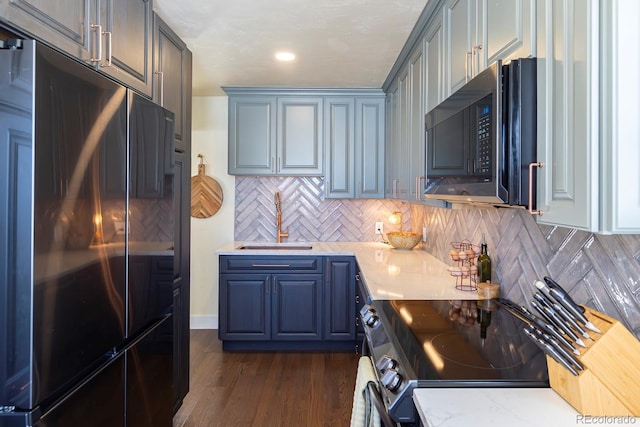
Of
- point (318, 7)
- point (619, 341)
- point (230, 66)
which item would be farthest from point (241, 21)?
point (619, 341)

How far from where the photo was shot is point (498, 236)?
1.96m

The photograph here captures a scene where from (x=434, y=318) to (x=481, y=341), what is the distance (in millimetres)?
244

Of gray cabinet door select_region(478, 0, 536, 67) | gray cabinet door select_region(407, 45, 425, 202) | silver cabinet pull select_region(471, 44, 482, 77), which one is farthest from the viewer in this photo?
gray cabinet door select_region(407, 45, 425, 202)

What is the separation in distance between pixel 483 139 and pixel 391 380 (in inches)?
30.8

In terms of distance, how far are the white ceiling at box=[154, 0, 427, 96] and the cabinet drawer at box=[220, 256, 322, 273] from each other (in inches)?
61.6

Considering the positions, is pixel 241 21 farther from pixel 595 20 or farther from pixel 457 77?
pixel 595 20

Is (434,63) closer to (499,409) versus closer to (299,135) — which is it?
(499,409)

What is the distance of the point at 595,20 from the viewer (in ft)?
2.70

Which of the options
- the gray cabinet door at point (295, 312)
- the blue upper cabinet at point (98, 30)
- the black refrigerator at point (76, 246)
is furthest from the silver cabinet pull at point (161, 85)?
the gray cabinet door at point (295, 312)

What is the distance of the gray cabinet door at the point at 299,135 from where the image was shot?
380 centimetres

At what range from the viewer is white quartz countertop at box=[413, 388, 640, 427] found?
2.75 ft

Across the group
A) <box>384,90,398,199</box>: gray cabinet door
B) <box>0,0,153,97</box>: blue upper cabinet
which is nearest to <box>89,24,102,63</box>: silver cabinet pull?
<box>0,0,153,97</box>: blue upper cabinet

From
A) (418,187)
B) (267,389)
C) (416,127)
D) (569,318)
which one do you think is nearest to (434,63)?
(416,127)

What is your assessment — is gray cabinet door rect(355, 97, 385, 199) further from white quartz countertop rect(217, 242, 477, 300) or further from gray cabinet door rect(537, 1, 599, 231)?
gray cabinet door rect(537, 1, 599, 231)
